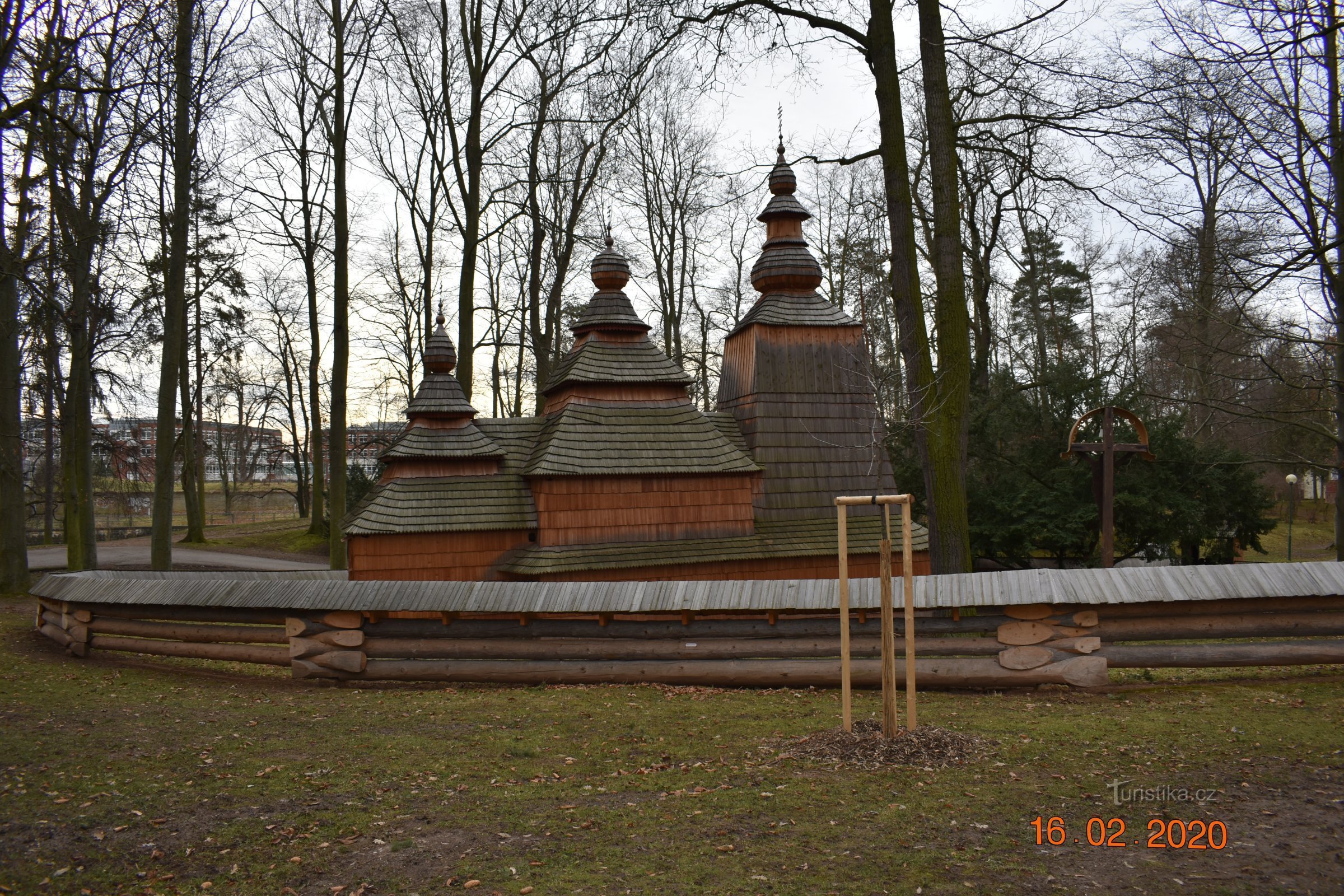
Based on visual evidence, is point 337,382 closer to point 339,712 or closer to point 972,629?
point 339,712

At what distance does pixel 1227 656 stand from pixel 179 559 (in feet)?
84.3

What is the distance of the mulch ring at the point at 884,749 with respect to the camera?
5793 mm

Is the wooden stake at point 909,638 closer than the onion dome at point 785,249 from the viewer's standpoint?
Yes

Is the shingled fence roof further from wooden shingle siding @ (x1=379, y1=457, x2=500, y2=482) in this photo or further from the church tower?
the church tower

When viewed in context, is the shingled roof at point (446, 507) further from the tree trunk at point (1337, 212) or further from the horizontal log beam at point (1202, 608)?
the tree trunk at point (1337, 212)

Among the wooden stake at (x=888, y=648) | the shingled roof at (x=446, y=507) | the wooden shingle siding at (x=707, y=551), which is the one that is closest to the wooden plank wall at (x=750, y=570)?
the wooden shingle siding at (x=707, y=551)

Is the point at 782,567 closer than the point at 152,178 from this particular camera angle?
No

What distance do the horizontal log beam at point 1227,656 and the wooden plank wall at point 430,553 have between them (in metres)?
10.8

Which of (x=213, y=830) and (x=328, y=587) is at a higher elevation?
(x=328, y=587)

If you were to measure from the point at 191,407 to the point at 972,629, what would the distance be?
27.1m

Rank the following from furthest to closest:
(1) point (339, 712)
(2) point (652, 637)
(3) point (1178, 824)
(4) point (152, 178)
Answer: (4) point (152, 178) < (2) point (652, 637) < (1) point (339, 712) < (3) point (1178, 824)

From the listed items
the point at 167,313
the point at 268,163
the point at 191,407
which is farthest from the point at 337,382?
the point at 191,407

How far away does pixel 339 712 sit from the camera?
771 centimetres
